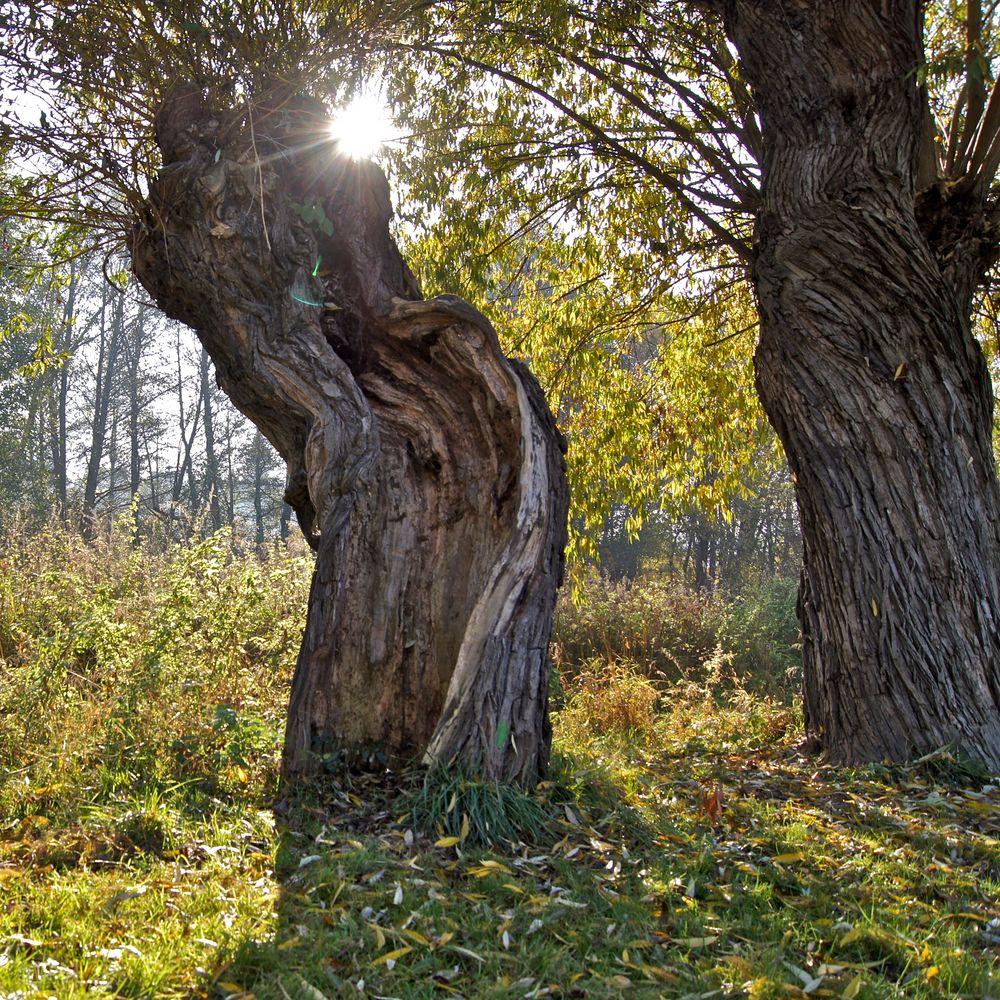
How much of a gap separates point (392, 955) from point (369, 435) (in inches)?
113

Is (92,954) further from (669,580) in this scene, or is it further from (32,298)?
(32,298)

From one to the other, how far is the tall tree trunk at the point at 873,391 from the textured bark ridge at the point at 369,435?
187 cm

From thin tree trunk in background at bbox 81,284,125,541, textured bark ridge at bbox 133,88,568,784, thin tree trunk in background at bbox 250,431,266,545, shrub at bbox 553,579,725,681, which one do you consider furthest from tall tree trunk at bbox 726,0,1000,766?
thin tree trunk in background at bbox 250,431,266,545

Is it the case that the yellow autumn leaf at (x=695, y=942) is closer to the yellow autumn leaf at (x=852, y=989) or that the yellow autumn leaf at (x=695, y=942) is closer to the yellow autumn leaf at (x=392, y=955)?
the yellow autumn leaf at (x=852, y=989)

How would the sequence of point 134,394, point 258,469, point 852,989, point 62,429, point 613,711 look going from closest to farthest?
point 852,989 < point 613,711 < point 62,429 < point 134,394 < point 258,469

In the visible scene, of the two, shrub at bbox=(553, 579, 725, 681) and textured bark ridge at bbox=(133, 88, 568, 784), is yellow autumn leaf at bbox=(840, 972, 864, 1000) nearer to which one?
textured bark ridge at bbox=(133, 88, 568, 784)

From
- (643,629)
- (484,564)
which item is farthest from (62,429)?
(484,564)

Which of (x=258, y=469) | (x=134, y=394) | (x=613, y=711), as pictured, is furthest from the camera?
(x=258, y=469)

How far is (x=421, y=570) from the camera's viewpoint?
467 cm

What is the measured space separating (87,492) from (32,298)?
19.6 ft

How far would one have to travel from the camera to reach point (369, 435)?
188 inches

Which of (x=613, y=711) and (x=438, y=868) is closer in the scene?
(x=438, y=868)

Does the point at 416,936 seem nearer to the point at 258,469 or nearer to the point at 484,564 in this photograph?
the point at 484,564

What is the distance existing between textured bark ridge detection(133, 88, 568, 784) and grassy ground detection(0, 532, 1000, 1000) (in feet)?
1.44
